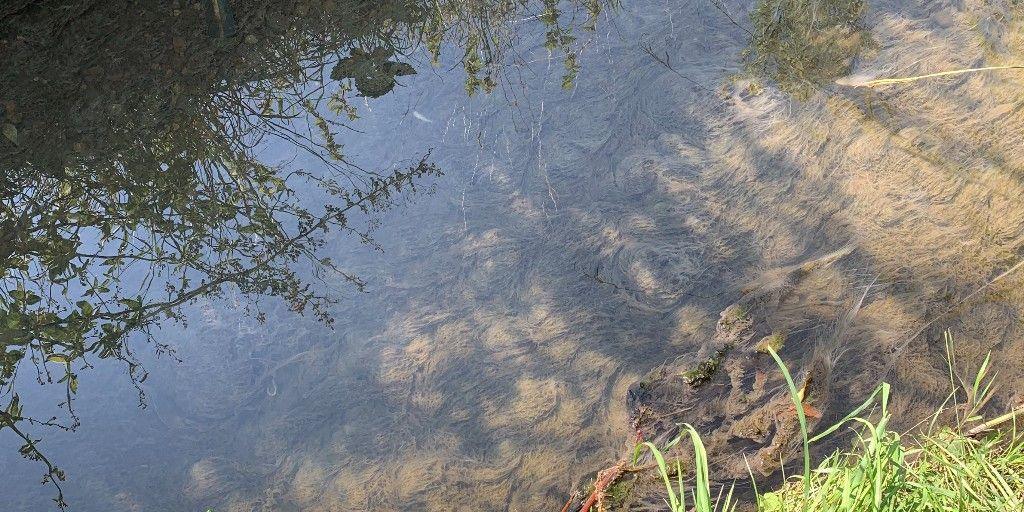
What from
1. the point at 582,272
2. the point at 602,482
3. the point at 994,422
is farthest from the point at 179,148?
the point at 994,422

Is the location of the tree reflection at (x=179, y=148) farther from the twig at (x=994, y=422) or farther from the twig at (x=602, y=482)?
the twig at (x=994, y=422)

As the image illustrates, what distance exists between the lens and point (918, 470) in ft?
4.50

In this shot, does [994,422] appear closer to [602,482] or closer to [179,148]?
[602,482]

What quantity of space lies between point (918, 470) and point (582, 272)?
3.57ft

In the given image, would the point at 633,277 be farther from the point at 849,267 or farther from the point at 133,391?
the point at 133,391

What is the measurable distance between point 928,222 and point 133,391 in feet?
8.05

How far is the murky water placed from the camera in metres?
1.95

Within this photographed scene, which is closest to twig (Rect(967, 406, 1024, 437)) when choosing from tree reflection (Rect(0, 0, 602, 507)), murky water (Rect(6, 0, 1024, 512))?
murky water (Rect(6, 0, 1024, 512))

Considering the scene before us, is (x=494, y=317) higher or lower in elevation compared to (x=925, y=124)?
higher

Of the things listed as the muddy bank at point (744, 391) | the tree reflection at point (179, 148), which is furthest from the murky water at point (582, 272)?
the tree reflection at point (179, 148)

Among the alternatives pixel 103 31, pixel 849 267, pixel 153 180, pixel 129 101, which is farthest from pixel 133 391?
pixel 849 267

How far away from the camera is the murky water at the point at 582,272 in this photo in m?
1.95

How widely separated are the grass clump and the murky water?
95 millimetres

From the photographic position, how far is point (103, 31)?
84.7 inches
